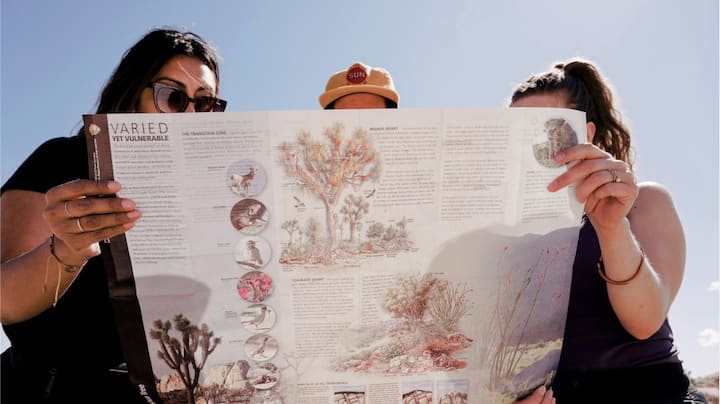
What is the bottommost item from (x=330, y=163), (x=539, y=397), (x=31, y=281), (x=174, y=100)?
(x=539, y=397)

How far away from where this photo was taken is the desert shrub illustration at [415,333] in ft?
3.57

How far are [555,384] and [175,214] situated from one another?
41.8 inches

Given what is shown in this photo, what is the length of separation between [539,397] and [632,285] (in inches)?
13.8

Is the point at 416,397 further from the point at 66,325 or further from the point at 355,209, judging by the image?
the point at 66,325

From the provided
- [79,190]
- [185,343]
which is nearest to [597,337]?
[185,343]

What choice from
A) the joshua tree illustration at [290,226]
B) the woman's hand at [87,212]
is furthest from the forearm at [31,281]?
the joshua tree illustration at [290,226]

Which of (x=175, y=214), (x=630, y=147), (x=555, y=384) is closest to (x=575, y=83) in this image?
(x=630, y=147)

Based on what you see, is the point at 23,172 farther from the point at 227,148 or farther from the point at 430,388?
the point at 430,388

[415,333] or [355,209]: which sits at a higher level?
[355,209]

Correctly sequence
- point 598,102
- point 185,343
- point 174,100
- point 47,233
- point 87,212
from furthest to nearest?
point 598,102 < point 174,100 < point 47,233 < point 185,343 < point 87,212

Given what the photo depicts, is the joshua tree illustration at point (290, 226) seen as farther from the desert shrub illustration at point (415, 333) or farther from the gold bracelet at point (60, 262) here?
the gold bracelet at point (60, 262)

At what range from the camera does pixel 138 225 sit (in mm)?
1033

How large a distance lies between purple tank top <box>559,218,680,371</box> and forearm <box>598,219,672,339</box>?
2.3 inches

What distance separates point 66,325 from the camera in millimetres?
1298
